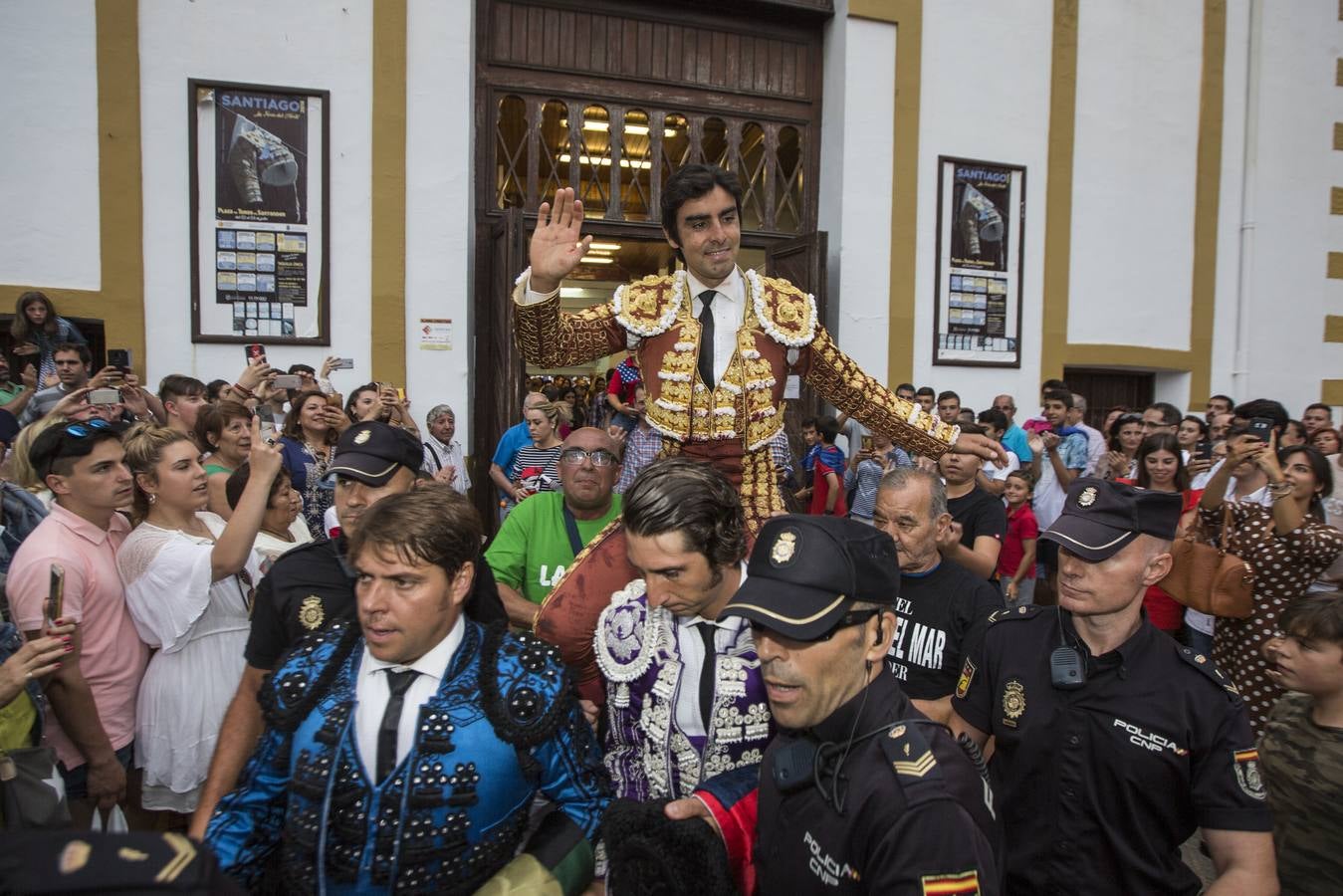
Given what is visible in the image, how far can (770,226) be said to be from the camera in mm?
10086

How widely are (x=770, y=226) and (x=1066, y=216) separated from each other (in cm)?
371

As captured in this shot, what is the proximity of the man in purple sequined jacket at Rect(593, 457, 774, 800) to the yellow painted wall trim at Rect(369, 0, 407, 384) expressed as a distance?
22.4ft

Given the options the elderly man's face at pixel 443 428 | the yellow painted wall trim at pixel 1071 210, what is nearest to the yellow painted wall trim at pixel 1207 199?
the yellow painted wall trim at pixel 1071 210

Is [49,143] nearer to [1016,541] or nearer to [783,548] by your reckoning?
[783,548]

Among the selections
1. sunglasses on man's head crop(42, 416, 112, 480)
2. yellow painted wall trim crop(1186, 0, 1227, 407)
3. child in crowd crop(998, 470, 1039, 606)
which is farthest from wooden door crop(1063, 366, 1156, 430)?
sunglasses on man's head crop(42, 416, 112, 480)

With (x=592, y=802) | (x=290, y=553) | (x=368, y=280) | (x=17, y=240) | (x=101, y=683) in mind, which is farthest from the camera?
(x=368, y=280)

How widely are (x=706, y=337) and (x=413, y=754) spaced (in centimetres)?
189

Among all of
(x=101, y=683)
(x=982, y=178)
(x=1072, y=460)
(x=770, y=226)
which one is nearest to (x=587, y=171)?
(x=770, y=226)

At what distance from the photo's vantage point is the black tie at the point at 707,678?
2307 millimetres

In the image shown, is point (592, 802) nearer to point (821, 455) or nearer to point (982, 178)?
point (821, 455)

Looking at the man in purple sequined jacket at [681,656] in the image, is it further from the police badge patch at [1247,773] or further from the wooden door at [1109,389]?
the wooden door at [1109,389]

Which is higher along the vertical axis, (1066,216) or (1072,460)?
(1066,216)

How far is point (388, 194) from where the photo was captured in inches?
336

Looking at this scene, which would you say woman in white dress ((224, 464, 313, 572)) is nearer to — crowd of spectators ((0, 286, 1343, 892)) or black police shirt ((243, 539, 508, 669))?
crowd of spectators ((0, 286, 1343, 892))
